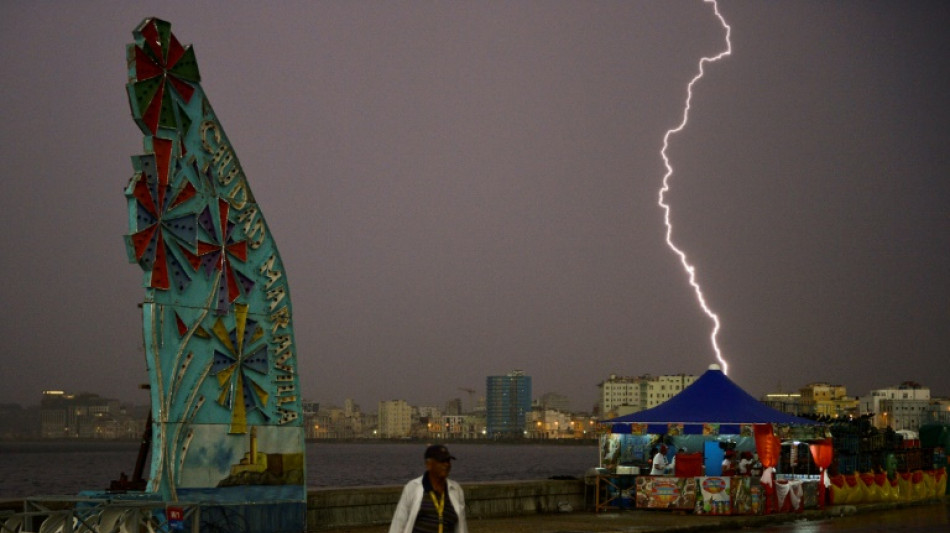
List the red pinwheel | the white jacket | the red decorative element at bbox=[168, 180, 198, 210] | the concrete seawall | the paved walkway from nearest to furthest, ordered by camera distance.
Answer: the white jacket, the red pinwheel, the red decorative element at bbox=[168, 180, 198, 210], the concrete seawall, the paved walkway

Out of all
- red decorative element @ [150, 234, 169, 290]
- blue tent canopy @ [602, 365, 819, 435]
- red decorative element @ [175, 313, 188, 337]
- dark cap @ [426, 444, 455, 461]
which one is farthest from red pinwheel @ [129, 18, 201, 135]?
blue tent canopy @ [602, 365, 819, 435]

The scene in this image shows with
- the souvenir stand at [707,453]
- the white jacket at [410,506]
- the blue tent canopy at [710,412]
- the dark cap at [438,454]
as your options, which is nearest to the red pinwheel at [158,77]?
the dark cap at [438,454]

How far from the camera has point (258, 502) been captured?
18.8 metres

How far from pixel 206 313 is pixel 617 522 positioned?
380 inches

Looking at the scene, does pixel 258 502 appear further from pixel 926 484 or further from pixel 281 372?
pixel 926 484

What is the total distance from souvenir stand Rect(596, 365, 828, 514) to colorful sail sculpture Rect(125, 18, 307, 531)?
32.5ft

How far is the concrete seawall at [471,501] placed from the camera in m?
21.0

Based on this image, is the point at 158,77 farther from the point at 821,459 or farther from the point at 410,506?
the point at 821,459

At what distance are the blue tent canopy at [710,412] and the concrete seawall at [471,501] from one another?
3038mm

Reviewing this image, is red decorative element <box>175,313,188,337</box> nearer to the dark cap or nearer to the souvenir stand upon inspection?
the dark cap

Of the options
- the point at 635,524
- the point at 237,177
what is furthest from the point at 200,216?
the point at 635,524

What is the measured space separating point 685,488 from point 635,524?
3.53m

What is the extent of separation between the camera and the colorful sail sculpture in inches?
688

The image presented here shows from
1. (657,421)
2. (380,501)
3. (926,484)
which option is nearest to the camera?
(380,501)
